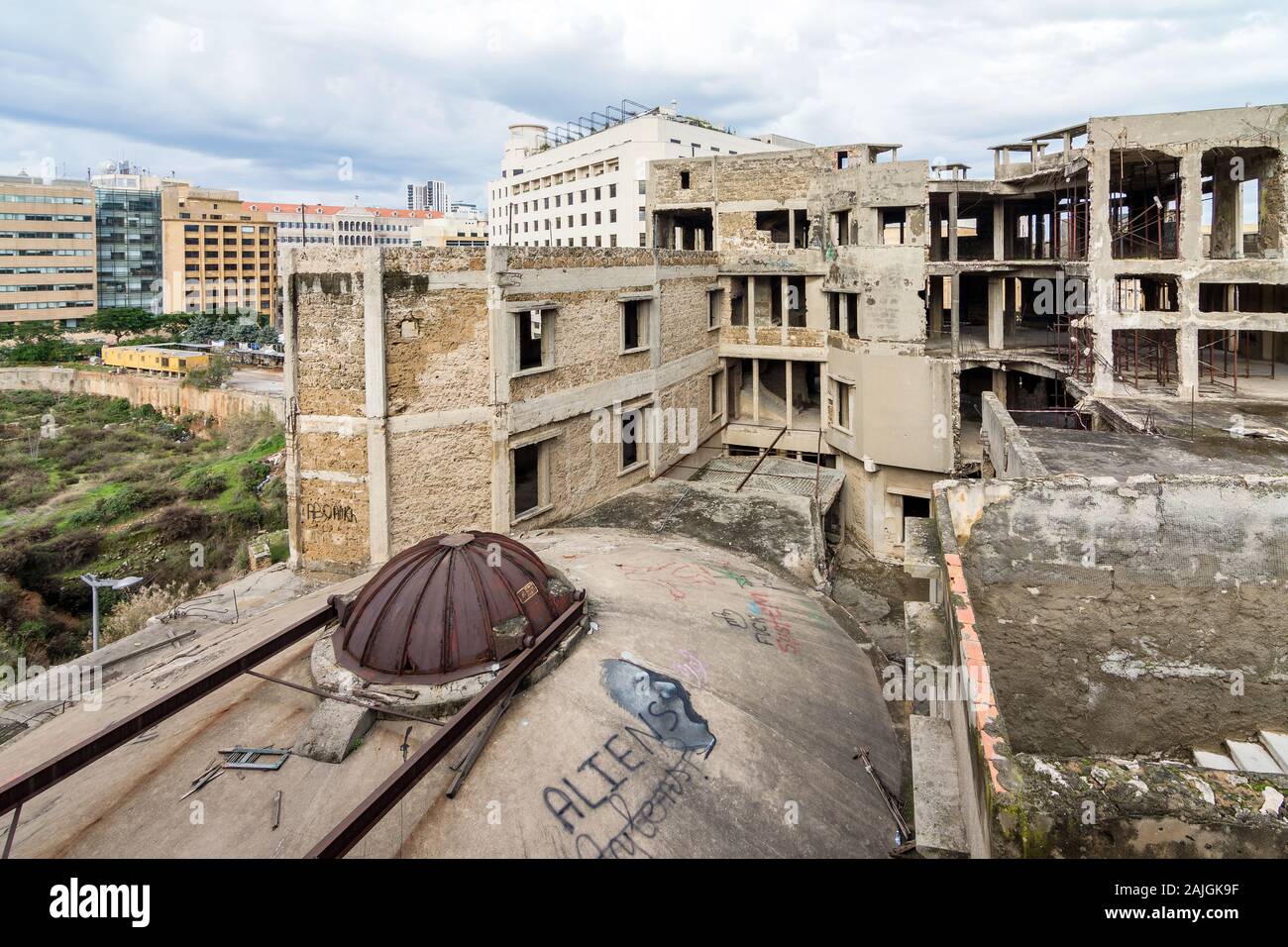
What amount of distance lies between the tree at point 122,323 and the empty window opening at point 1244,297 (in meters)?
95.2

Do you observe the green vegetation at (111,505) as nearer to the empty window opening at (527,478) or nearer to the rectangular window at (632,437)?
the empty window opening at (527,478)

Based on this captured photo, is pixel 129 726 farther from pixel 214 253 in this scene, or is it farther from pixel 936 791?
pixel 214 253

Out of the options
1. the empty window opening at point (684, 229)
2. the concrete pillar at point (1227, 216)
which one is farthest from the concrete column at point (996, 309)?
the empty window opening at point (684, 229)

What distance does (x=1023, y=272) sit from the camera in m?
26.3

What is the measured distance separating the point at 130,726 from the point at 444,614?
10.4 ft

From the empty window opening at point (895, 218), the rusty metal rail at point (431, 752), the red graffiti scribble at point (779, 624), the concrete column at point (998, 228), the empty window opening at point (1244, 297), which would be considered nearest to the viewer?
the rusty metal rail at point (431, 752)

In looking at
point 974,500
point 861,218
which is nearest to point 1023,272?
point 861,218

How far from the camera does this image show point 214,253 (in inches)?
4077

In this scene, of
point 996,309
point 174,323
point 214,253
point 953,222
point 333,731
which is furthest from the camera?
point 214,253

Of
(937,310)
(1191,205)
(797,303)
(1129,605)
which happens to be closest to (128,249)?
(797,303)

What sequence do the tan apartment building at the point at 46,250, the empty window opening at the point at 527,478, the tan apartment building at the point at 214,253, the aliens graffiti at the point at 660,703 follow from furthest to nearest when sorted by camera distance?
the tan apartment building at the point at 214,253, the tan apartment building at the point at 46,250, the empty window opening at the point at 527,478, the aliens graffiti at the point at 660,703

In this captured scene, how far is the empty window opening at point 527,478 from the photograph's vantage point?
63.0 feet

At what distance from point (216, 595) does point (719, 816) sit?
42.6 feet

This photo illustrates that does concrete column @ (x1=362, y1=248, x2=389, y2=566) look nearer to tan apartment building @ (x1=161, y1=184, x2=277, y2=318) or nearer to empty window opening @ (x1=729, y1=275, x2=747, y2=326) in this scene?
empty window opening @ (x1=729, y1=275, x2=747, y2=326)
